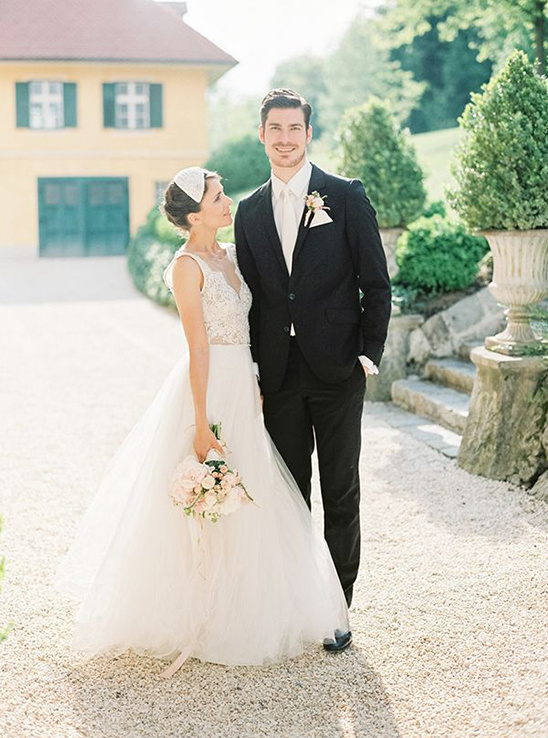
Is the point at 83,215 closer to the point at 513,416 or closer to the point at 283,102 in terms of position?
the point at 513,416

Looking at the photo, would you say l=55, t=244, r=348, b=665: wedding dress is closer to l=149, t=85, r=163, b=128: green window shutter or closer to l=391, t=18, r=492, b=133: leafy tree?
l=149, t=85, r=163, b=128: green window shutter

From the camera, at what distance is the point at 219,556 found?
12.5ft

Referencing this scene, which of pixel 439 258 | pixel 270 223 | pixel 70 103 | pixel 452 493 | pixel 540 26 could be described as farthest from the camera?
pixel 70 103

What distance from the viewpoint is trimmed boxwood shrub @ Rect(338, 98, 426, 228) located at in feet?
30.2

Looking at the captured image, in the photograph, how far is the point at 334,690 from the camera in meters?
3.59

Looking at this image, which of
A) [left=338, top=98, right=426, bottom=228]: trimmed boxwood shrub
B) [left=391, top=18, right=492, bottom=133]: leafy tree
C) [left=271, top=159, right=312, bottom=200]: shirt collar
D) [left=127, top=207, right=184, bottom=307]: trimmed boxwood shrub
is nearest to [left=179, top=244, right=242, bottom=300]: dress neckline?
[left=271, top=159, right=312, bottom=200]: shirt collar

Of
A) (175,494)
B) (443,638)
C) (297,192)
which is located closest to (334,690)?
(443,638)

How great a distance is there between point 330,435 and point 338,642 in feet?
2.66

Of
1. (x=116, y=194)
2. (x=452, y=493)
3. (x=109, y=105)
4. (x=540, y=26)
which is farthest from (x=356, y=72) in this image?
(x=452, y=493)

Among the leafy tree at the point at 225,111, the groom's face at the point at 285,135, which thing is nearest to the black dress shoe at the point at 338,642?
the groom's face at the point at 285,135

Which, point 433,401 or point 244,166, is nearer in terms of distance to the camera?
point 433,401

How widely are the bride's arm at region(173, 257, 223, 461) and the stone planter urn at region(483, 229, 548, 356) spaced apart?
3079 mm

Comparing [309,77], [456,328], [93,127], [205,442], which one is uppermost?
[309,77]

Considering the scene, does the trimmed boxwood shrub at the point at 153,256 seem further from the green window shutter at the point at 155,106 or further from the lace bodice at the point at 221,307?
the lace bodice at the point at 221,307
